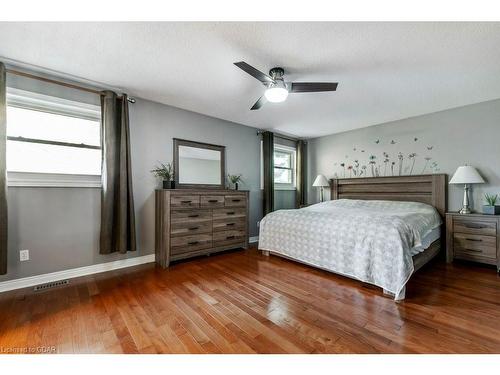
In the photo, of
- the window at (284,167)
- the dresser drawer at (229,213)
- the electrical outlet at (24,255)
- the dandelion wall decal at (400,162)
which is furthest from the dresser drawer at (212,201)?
the dandelion wall decal at (400,162)

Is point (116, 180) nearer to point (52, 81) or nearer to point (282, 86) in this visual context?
point (52, 81)

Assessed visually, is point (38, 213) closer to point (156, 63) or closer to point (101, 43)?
point (101, 43)

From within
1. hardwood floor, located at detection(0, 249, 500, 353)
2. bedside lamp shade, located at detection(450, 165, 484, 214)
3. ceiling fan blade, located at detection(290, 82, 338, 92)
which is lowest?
hardwood floor, located at detection(0, 249, 500, 353)

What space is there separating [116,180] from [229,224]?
5.71 feet

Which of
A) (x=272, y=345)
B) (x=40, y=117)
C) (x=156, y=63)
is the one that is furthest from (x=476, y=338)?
(x=40, y=117)

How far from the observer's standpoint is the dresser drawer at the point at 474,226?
9.52ft

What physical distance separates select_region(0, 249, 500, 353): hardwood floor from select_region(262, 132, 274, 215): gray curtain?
1.99 metres

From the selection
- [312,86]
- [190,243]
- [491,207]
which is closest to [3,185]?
[190,243]

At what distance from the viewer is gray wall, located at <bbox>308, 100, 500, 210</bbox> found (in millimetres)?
3266

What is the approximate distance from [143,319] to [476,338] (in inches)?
93.9

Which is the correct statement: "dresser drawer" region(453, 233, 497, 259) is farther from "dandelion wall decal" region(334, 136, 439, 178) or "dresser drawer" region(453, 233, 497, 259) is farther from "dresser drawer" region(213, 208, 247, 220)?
"dresser drawer" region(213, 208, 247, 220)

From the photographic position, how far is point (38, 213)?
246 cm

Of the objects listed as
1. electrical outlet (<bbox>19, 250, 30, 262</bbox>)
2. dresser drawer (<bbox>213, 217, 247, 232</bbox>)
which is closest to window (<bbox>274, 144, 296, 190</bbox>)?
dresser drawer (<bbox>213, 217, 247, 232</bbox>)

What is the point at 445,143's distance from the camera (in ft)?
12.0
